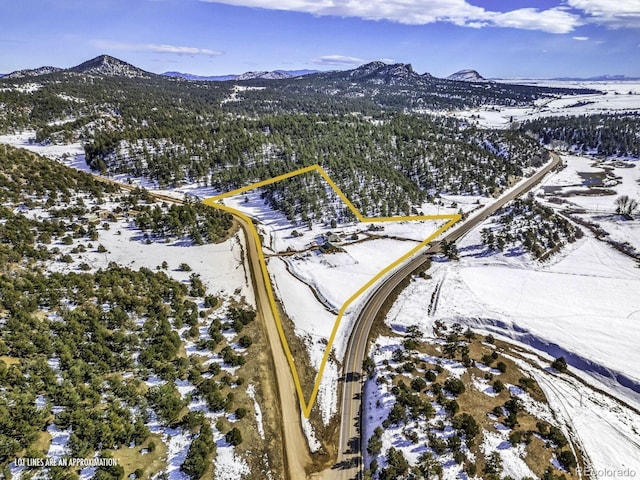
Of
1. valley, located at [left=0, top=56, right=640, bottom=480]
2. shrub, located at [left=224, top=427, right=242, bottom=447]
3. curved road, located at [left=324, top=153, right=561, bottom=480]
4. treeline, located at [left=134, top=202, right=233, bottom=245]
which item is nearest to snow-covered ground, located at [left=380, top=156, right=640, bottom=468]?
valley, located at [left=0, top=56, right=640, bottom=480]

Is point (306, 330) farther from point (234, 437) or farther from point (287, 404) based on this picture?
point (234, 437)

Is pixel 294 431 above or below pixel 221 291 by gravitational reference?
A: below

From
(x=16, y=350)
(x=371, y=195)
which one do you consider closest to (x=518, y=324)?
(x=371, y=195)

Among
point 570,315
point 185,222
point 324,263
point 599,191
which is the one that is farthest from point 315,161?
point 599,191

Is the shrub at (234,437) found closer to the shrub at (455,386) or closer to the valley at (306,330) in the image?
the valley at (306,330)

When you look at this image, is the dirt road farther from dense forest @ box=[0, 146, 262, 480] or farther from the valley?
dense forest @ box=[0, 146, 262, 480]

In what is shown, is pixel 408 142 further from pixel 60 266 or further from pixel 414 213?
pixel 60 266
